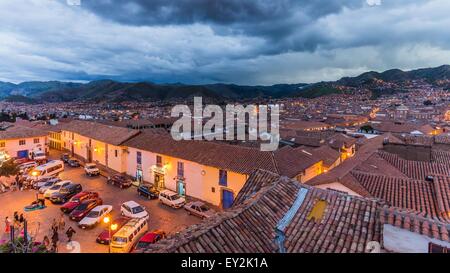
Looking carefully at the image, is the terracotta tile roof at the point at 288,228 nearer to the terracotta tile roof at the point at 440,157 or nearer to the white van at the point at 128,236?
the white van at the point at 128,236

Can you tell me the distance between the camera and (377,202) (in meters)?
7.47

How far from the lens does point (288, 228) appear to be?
22.9ft

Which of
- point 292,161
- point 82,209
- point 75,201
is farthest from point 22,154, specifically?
point 292,161

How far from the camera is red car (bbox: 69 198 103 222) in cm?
1947

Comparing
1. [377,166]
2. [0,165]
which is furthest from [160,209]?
[0,165]

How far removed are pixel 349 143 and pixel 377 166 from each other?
18.0 metres

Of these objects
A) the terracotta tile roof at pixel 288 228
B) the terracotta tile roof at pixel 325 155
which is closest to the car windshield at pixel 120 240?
the terracotta tile roof at pixel 288 228

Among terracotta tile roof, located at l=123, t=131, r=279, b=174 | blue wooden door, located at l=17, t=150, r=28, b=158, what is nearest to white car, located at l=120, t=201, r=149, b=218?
terracotta tile roof, located at l=123, t=131, r=279, b=174

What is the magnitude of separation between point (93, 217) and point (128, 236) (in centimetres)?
482

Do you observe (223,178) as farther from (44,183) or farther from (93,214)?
(44,183)

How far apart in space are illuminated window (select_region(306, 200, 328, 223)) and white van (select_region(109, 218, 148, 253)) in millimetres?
11517

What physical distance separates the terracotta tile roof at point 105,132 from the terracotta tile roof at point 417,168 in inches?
1013

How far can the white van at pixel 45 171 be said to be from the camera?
27.7m
